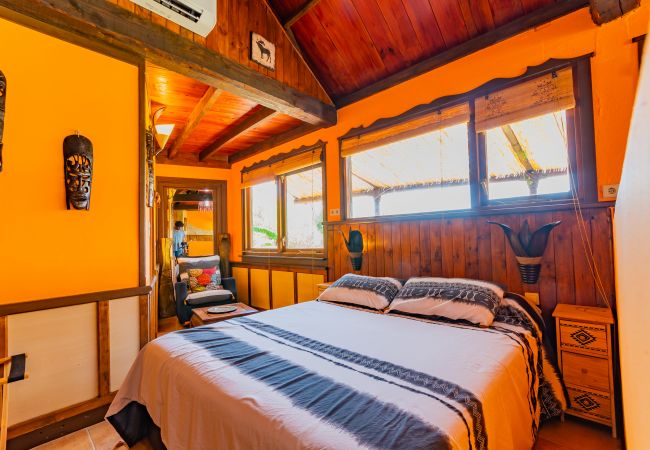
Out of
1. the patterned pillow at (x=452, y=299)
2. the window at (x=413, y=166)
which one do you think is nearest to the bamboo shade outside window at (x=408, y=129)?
the window at (x=413, y=166)

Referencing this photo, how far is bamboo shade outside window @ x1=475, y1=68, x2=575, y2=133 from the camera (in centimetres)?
201

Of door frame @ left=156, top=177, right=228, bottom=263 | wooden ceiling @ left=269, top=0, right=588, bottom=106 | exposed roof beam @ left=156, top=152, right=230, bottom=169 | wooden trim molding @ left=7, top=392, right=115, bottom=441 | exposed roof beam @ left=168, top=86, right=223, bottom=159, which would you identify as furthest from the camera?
exposed roof beam @ left=156, top=152, right=230, bottom=169

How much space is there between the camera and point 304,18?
2.86m

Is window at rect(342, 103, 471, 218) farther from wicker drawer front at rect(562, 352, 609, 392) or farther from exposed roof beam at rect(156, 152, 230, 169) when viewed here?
exposed roof beam at rect(156, 152, 230, 169)

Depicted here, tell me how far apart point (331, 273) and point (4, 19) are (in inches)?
125

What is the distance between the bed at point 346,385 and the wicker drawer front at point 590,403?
0.08m

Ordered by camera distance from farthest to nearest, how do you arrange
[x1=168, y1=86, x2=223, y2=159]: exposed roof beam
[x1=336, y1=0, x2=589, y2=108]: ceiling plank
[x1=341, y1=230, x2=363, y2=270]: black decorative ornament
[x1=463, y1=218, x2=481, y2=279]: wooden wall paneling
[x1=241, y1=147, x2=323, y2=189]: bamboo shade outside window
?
[x1=241, y1=147, x2=323, y2=189]: bamboo shade outside window, [x1=341, y1=230, x2=363, y2=270]: black decorative ornament, [x1=168, y1=86, x2=223, y2=159]: exposed roof beam, [x1=463, y1=218, x2=481, y2=279]: wooden wall paneling, [x1=336, y1=0, x2=589, y2=108]: ceiling plank

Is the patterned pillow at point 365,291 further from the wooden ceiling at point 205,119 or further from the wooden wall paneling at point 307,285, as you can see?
the wooden ceiling at point 205,119

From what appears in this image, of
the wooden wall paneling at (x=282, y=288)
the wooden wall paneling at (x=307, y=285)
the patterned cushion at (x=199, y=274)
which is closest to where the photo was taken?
the wooden wall paneling at (x=307, y=285)

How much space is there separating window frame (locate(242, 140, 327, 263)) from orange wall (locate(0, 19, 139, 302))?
6.56 ft

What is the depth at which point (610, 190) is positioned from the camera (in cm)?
183

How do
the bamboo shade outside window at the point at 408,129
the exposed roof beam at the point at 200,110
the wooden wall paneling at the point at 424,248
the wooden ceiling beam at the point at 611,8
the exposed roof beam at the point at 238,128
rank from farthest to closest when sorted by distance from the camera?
1. the exposed roof beam at the point at 238,128
2. the exposed roof beam at the point at 200,110
3. the wooden wall paneling at the point at 424,248
4. the bamboo shade outside window at the point at 408,129
5. the wooden ceiling beam at the point at 611,8

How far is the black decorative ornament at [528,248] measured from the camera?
2047 mm

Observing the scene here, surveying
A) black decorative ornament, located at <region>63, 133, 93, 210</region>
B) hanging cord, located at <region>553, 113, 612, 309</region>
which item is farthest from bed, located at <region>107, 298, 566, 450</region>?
black decorative ornament, located at <region>63, 133, 93, 210</region>
